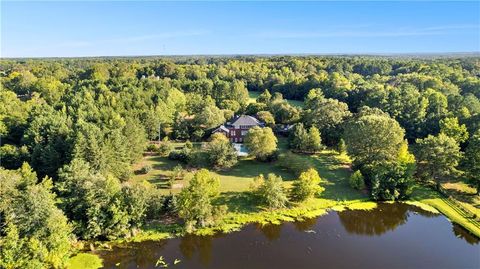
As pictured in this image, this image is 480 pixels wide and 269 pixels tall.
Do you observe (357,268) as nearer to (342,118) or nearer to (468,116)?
(342,118)

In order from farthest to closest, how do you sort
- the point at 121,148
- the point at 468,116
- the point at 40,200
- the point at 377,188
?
the point at 468,116 < the point at 121,148 < the point at 377,188 < the point at 40,200

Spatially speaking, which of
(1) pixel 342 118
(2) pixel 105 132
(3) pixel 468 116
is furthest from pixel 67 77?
(3) pixel 468 116

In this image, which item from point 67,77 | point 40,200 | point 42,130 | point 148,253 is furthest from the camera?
point 67,77

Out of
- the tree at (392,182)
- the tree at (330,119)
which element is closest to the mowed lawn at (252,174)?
the tree at (392,182)

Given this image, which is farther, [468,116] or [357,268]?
[468,116]

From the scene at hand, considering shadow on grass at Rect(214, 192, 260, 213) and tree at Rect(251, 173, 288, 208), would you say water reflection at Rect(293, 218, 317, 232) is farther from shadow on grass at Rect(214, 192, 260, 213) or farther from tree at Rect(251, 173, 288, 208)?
shadow on grass at Rect(214, 192, 260, 213)

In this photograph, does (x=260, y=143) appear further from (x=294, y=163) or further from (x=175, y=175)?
(x=175, y=175)

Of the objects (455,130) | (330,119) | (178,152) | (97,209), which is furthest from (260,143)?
(455,130)
